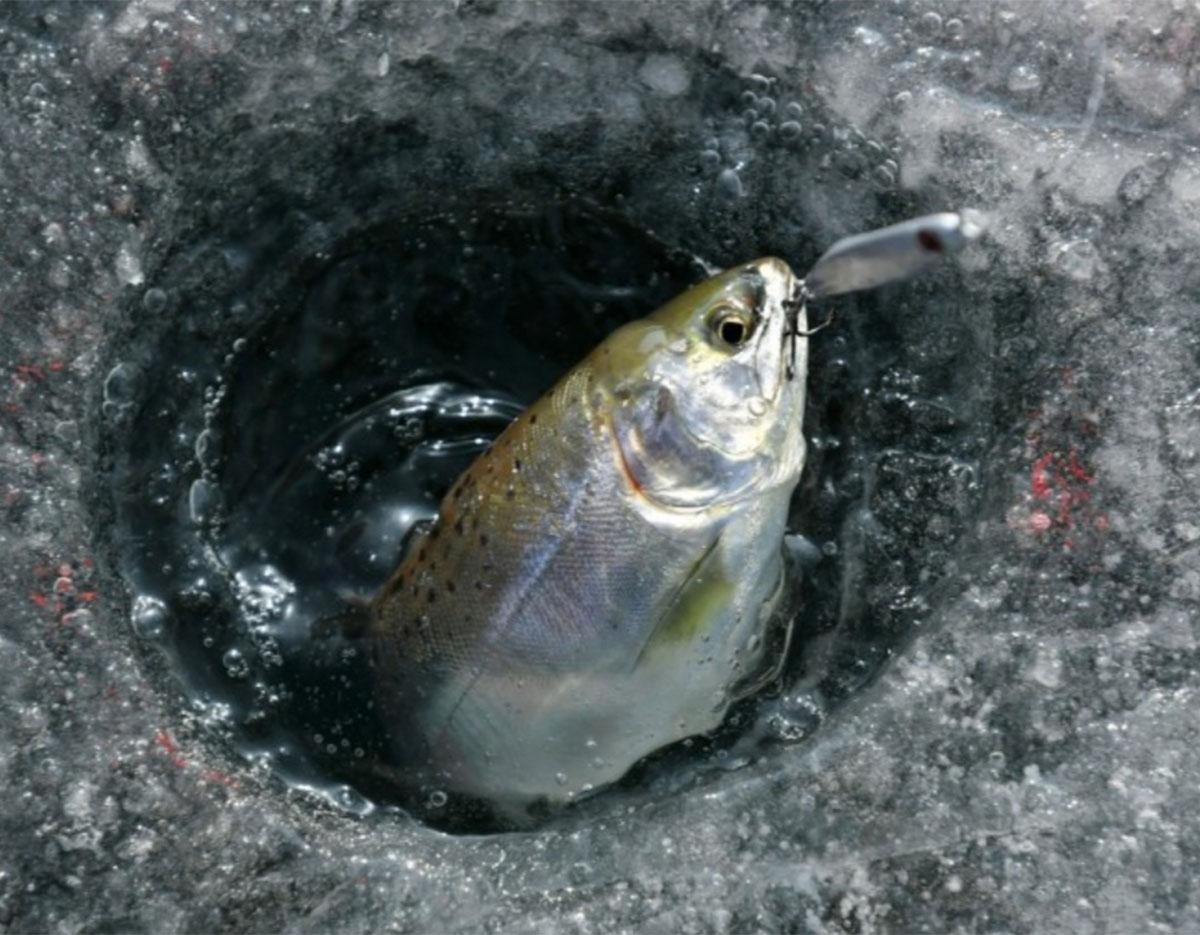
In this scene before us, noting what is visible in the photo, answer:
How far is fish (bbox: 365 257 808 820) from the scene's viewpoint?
5.76 ft

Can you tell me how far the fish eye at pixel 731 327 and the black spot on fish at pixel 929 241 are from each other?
293 millimetres

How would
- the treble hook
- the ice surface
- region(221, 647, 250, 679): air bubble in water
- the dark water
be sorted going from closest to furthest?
the ice surface, the treble hook, the dark water, region(221, 647, 250, 679): air bubble in water

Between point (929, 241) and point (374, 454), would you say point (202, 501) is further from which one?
point (929, 241)

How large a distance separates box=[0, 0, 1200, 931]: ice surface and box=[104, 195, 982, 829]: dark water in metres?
0.02

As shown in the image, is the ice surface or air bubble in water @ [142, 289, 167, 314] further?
air bubble in water @ [142, 289, 167, 314]

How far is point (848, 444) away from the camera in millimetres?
1950

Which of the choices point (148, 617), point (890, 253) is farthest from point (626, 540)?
point (148, 617)

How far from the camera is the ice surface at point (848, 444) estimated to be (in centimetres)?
162

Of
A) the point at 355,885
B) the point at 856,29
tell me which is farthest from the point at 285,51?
the point at 355,885

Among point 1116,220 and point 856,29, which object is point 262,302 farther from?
point 1116,220

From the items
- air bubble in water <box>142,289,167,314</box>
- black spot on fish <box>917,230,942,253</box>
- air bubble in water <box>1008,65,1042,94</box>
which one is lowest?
air bubble in water <box>1008,65,1042,94</box>

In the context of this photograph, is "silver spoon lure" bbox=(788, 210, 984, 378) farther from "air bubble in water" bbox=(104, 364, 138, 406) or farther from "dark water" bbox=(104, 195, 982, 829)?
"air bubble in water" bbox=(104, 364, 138, 406)

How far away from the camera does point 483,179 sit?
1.99 metres

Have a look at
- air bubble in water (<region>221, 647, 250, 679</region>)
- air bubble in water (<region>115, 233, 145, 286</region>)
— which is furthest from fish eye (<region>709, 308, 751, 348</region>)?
air bubble in water (<region>221, 647, 250, 679</region>)
